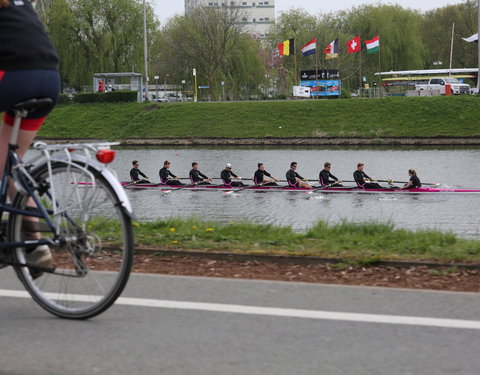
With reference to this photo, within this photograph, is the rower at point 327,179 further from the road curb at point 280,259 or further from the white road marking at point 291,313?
the white road marking at point 291,313

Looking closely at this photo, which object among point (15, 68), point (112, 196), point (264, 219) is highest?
point (15, 68)

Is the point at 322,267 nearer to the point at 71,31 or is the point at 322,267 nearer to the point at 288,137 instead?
the point at 288,137

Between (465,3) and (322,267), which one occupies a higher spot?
(465,3)

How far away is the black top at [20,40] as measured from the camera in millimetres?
3807

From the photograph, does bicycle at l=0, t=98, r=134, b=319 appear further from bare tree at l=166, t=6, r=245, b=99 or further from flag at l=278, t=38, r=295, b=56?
bare tree at l=166, t=6, r=245, b=99

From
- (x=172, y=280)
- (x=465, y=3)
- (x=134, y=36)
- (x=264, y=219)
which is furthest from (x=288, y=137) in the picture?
(x=172, y=280)

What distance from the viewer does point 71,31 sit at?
67812 mm

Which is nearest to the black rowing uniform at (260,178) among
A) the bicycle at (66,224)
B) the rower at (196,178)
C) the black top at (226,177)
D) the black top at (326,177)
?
the black top at (226,177)

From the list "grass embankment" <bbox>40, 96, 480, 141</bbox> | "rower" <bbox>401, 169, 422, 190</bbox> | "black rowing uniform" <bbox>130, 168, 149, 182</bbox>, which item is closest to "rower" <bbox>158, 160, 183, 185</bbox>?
"black rowing uniform" <bbox>130, 168, 149, 182</bbox>

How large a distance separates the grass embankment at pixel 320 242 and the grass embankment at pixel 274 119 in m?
42.1

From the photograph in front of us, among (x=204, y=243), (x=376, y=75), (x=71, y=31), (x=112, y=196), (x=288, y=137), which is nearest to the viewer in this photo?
(x=112, y=196)

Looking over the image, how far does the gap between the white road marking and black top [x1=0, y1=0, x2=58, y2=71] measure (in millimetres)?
1332

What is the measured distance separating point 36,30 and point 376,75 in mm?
74967

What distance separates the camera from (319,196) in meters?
27.9
